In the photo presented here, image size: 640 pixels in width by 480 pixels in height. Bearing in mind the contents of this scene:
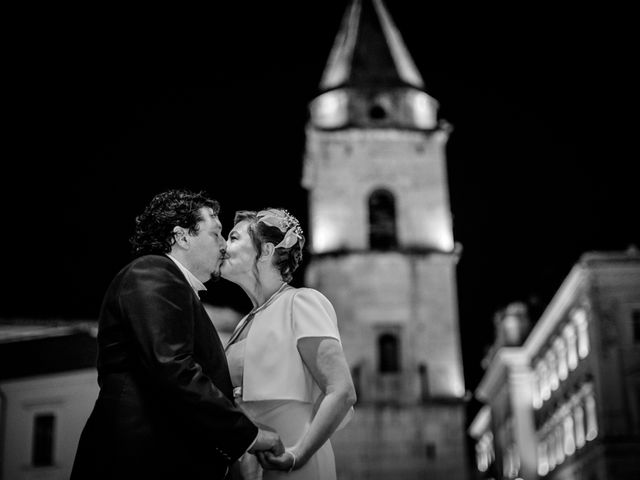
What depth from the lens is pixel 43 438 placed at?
90.0ft

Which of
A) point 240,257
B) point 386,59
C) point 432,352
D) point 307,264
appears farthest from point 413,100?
point 240,257

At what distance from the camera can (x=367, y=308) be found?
36.3 meters

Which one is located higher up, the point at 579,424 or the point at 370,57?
the point at 370,57

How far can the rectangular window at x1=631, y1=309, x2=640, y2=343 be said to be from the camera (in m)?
31.9

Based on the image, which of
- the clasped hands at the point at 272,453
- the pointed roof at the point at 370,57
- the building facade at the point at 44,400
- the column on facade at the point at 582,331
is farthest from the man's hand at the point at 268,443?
the pointed roof at the point at 370,57

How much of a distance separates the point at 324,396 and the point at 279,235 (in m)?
0.94

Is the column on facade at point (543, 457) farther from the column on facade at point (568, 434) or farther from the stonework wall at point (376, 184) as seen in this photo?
the stonework wall at point (376, 184)

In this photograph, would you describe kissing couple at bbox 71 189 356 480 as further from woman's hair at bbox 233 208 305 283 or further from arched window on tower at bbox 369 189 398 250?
arched window on tower at bbox 369 189 398 250

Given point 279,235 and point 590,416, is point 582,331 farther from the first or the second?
point 279,235

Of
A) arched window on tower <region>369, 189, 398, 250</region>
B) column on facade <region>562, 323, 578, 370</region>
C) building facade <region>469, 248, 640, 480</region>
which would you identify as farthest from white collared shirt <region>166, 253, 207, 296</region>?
arched window on tower <region>369, 189, 398, 250</region>

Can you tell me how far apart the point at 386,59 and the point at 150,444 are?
37.4 meters

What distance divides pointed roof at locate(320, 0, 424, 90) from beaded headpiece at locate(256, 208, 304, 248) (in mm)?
34631

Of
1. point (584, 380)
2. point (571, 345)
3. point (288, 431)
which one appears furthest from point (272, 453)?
point (571, 345)

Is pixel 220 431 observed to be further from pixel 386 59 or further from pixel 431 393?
pixel 386 59
